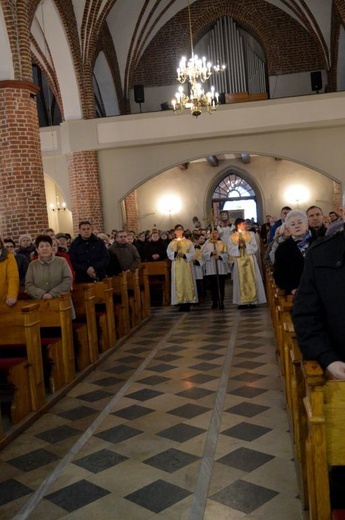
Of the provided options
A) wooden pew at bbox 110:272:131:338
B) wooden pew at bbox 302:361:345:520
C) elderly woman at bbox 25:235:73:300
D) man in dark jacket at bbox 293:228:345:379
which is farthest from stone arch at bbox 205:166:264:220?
wooden pew at bbox 302:361:345:520

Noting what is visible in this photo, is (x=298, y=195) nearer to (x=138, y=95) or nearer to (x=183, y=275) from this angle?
(x=138, y=95)

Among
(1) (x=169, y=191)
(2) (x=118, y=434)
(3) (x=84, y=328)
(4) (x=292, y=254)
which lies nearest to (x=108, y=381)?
(3) (x=84, y=328)

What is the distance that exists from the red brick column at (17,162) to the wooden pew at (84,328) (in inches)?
147

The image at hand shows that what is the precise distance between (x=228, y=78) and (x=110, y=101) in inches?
188

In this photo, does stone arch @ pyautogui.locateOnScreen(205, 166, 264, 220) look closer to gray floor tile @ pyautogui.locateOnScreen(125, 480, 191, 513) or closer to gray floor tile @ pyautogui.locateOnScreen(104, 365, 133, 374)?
gray floor tile @ pyautogui.locateOnScreen(104, 365, 133, 374)

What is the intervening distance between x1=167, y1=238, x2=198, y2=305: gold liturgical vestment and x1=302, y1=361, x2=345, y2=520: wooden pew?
368 inches

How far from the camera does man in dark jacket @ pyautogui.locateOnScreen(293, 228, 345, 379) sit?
265 centimetres

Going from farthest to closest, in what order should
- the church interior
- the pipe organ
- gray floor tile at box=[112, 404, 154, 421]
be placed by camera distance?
the pipe organ
gray floor tile at box=[112, 404, 154, 421]
the church interior

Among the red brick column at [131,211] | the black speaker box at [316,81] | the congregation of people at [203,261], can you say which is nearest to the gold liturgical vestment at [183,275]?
the congregation of people at [203,261]

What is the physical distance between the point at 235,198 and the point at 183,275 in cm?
1218

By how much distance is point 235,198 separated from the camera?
76.6ft

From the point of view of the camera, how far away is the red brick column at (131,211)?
21419 millimetres

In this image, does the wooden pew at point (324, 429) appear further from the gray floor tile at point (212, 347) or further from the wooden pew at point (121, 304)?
the wooden pew at point (121, 304)

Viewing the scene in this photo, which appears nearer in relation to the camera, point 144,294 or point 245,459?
point 245,459
